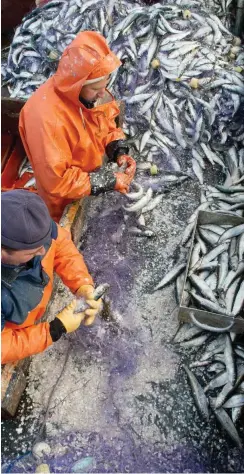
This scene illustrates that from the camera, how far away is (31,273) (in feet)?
10.5

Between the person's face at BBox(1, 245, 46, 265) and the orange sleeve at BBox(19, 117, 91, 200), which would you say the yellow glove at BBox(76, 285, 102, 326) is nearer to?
the person's face at BBox(1, 245, 46, 265)

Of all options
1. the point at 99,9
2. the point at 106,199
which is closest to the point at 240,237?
the point at 106,199

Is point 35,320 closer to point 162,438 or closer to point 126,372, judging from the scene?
point 126,372

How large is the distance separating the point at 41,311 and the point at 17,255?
3.23 feet

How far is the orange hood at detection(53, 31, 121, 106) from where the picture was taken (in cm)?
383

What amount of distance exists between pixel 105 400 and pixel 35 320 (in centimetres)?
101

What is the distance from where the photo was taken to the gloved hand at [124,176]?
4.74m

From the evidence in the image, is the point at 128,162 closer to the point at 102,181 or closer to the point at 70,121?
the point at 102,181

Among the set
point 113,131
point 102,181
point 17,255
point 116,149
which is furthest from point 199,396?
point 113,131

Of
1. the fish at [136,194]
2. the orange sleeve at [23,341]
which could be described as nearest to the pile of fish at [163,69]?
the fish at [136,194]

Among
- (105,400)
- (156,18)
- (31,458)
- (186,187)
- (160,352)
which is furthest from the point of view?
(156,18)

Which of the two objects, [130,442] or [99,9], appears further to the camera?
[99,9]

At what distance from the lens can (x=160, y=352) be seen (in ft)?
14.1

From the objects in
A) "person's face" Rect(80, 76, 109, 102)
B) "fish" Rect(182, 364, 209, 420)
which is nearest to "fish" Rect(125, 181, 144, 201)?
"person's face" Rect(80, 76, 109, 102)
